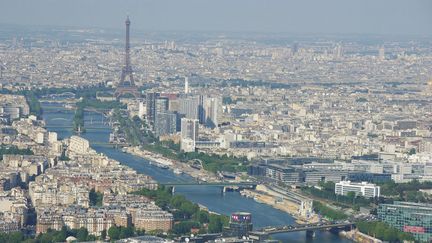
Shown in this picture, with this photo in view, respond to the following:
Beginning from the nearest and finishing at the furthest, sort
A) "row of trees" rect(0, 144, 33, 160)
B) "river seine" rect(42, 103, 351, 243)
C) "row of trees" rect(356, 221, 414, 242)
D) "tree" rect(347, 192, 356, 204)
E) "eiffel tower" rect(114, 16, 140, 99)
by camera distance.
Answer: "row of trees" rect(356, 221, 414, 242) → "river seine" rect(42, 103, 351, 243) → "tree" rect(347, 192, 356, 204) → "row of trees" rect(0, 144, 33, 160) → "eiffel tower" rect(114, 16, 140, 99)

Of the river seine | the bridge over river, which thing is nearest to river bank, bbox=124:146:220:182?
the river seine

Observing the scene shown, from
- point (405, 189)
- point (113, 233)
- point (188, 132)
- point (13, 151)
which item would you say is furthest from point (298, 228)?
point (188, 132)

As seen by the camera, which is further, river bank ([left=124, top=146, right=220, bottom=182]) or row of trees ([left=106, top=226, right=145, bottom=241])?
river bank ([left=124, top=146, right=220, bottom=182])

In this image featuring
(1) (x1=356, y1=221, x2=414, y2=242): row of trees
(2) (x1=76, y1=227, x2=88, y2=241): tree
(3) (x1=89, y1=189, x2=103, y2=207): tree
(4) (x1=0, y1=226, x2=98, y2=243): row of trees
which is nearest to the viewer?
(4) (x1=0, y1=226, x2=98, y2=243): row of trees

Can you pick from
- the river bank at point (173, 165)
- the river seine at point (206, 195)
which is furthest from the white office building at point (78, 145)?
the river bank at point (173, 165)

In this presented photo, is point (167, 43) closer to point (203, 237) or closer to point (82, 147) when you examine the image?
point (82, 147)

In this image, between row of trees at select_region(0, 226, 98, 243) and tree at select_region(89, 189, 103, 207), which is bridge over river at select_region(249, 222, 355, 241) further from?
tree at select_region(89, 189, 103, 207)
